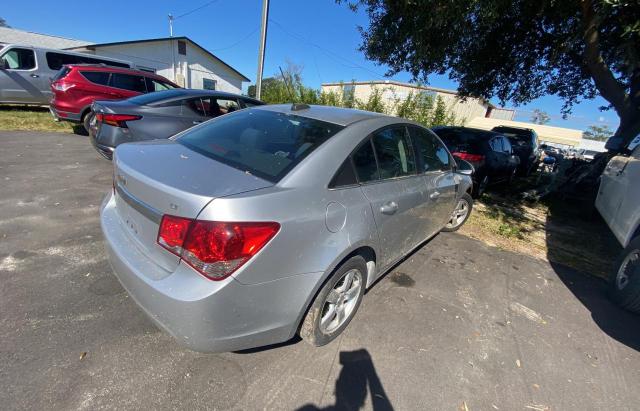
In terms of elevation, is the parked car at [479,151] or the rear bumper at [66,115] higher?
the parked car at [479,151]

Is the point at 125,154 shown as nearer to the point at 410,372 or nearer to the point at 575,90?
the point at 410,372

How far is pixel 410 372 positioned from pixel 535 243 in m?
3.88

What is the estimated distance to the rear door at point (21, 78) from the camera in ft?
31.7

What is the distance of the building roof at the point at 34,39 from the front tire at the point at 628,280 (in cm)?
3340

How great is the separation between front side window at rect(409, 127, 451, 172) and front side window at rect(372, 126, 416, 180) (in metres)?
0.20

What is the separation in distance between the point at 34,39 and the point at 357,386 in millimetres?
35992

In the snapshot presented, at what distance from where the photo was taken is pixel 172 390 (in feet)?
6.01

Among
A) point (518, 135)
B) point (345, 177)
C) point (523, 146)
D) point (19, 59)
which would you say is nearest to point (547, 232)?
point (345, 177)

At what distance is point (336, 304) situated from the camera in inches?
91.0

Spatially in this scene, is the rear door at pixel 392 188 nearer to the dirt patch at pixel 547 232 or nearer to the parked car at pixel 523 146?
the dirt patch at pixel 547 232

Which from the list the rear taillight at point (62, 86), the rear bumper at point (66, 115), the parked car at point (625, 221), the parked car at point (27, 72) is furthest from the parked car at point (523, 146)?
the parked car at point (27, 72)

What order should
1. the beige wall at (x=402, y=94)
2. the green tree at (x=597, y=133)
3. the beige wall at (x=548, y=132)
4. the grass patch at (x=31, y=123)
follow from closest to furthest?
the grass patch at (x=31, y=123), the beige wall at (x=402, y=94), the beige wall at (x=548, y=132), the green tree at (x=597, y=133)

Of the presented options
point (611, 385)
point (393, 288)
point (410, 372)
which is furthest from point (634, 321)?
point (410, 372)

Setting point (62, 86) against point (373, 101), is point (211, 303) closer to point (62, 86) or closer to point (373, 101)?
point (62, 86)
